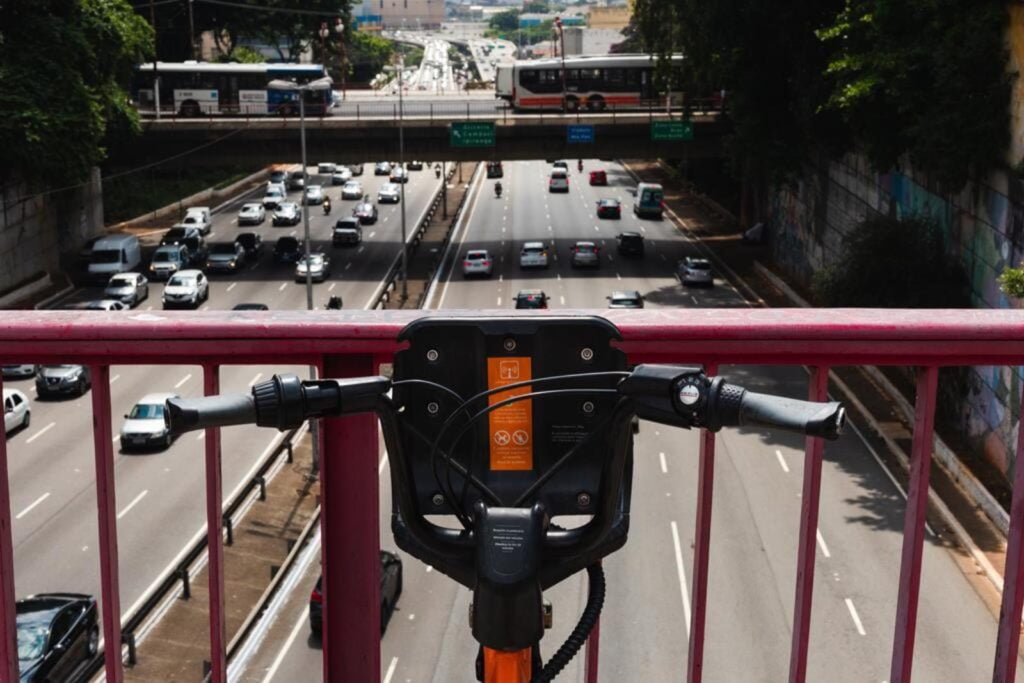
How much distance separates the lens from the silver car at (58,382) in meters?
39.5

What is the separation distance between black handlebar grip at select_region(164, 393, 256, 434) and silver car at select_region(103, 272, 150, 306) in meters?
50.6

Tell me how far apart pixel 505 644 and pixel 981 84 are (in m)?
32.6

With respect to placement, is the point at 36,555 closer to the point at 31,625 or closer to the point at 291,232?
the point at 31,625

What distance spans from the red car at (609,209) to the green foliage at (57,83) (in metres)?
31.0

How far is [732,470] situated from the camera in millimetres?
33344

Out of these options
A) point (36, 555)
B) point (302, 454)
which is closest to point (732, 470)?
point (302, 454)

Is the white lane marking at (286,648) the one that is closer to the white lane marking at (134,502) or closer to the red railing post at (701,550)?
the white lane marking at (134,502)

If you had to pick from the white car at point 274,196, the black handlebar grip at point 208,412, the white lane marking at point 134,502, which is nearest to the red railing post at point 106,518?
the black handlebar grip at point 208,412

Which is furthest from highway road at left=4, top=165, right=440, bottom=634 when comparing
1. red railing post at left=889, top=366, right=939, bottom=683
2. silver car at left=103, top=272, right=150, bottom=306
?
red railing post at left=889, top=366, right=939, bottom=683

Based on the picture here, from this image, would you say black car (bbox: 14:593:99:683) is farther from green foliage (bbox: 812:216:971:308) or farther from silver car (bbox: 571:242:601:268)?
silver car (bbox: 571:242:601:268)

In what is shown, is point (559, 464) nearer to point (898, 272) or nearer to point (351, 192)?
point (898, 272)

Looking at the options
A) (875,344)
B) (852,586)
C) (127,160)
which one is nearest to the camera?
(875,344)

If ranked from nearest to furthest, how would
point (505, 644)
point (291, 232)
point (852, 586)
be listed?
1. point (505, 644)
2. point (852, 586)
3. point (291, 232)

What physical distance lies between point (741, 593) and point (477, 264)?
35516 mm
